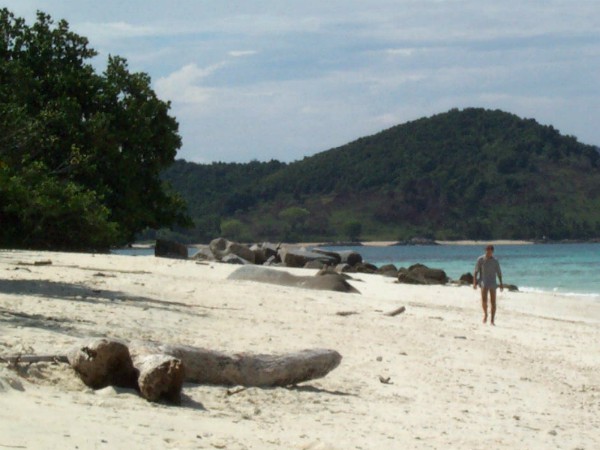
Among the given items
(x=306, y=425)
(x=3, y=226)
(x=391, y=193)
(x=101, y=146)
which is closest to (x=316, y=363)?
(x=306, y=425)

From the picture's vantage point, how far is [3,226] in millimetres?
27594

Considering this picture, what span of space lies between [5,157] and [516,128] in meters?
123

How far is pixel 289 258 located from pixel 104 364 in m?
28.3

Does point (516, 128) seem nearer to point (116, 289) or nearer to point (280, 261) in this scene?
point (280, 261)

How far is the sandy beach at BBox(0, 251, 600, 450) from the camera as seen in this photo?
6.75m

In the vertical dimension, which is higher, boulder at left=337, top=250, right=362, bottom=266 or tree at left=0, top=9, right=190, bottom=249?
tree at left=0, top=9, right=190, bottom=249

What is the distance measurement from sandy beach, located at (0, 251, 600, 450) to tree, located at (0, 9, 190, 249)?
9.22 metres

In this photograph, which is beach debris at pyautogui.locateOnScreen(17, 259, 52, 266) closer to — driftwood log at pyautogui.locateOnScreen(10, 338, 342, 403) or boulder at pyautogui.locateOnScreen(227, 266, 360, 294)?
boulder at pyautogui.locateOnScreen(227, 266, 360, 294)

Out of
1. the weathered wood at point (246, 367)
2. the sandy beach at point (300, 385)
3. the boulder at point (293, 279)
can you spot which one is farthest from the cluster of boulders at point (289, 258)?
the weathered wood at point (246, 367)

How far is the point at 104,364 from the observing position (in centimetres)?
760

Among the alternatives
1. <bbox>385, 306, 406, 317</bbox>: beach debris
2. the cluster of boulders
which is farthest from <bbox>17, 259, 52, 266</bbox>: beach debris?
the cluster of boulders

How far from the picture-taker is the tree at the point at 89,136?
27.7 m

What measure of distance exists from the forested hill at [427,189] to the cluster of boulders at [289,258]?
71464 mm

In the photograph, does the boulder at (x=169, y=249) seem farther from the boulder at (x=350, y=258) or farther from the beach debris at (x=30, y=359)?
the beach debris at (x=30, y=359)
